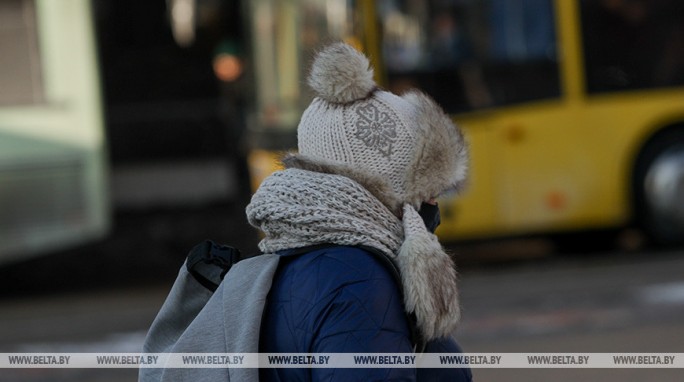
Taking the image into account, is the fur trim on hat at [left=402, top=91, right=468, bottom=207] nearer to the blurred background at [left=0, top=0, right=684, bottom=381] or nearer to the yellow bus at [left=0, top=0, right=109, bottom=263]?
the blurred background at [left=0, top=0, right=684, bottom=381]

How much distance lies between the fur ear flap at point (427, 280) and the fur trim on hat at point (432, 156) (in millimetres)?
47

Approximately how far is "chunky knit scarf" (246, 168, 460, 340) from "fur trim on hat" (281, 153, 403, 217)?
0.04 ft

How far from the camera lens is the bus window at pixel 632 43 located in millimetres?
10086

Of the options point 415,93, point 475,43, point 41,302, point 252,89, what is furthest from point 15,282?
point 415,93

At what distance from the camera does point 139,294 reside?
35.2 feet

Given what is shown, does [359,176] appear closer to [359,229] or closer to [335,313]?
[359,229]

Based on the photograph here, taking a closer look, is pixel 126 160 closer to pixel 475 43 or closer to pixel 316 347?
pixel 475 43

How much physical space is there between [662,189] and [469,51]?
76.9 inches

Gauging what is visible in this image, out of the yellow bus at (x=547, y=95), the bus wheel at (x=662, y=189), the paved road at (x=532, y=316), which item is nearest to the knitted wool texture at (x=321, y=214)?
the paved road at (x=532, y=316)

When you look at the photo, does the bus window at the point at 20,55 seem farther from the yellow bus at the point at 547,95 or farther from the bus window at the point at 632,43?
the bus window at the point at 632,43

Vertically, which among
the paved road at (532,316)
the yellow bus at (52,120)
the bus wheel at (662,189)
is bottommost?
the paved road at (532,316)

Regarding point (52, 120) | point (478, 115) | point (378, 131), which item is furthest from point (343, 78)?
point (52, 120)

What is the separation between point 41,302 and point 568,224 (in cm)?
465

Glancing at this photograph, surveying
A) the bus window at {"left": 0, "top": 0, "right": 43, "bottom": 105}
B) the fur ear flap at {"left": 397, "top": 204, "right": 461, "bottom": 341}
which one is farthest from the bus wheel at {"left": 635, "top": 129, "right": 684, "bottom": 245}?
the fur ear flap at {"left": 397, "top": 204, "right": 461, "bottom": 341}
